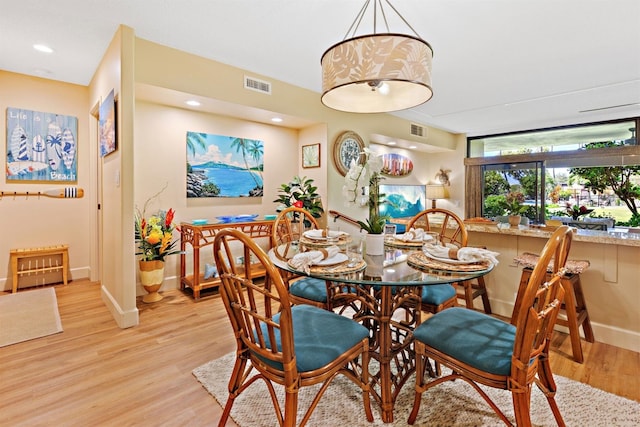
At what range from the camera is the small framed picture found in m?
4.37

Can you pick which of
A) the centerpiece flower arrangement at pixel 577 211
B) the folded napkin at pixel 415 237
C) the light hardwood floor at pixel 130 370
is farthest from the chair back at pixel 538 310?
the centerpiece flower arrangement at pixel 577 211

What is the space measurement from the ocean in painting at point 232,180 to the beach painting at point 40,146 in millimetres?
1708

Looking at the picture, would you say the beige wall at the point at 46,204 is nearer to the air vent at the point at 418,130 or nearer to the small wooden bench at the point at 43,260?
the small wooden bench at the point at 43,260

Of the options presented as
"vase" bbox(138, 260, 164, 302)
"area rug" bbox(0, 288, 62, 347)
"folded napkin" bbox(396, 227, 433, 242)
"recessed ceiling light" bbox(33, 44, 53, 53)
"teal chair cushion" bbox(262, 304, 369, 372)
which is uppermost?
"recessed ceiling light" bbox(33, 44, 53, 53)

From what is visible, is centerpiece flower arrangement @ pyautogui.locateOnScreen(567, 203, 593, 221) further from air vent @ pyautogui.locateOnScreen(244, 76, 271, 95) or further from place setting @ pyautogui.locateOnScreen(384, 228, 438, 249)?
air vent @ pyautogui.locateOnScreen(244, 76, 271, 95)

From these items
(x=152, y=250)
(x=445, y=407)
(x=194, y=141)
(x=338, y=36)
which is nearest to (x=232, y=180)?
(x=194, y=141)

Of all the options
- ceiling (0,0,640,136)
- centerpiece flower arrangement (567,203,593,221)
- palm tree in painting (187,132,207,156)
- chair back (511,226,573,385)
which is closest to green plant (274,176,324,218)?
palm tree in painting (187,132,207,156)

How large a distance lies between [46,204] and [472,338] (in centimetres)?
474

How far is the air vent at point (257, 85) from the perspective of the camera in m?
3.46

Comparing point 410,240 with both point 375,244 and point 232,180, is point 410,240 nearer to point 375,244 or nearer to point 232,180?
point 375,244

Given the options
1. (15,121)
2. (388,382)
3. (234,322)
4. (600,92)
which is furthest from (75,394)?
(600,92)

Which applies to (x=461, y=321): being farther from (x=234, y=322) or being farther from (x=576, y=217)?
(x=576, y=217)

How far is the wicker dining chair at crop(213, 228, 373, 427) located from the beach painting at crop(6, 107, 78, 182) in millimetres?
3813

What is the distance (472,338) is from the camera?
140 centimetres
